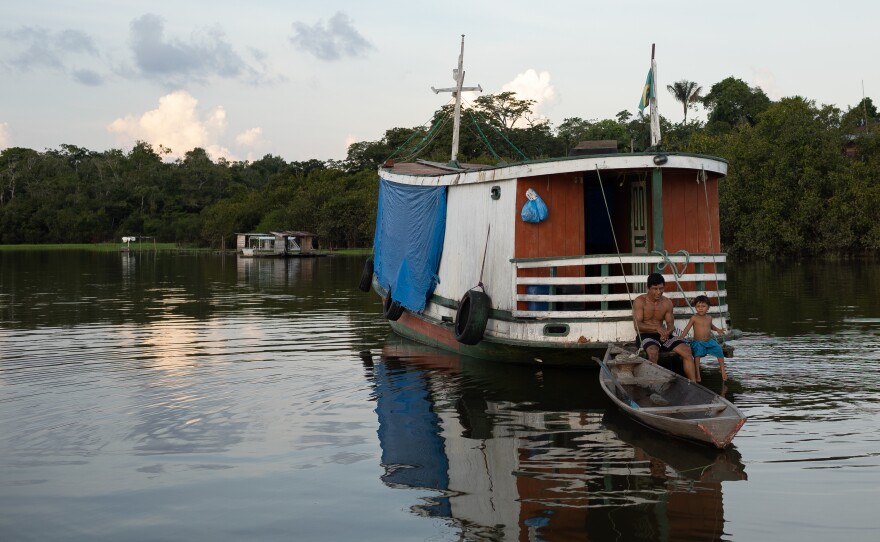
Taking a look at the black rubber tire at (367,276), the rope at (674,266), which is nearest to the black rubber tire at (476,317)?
the rope at (674,266)

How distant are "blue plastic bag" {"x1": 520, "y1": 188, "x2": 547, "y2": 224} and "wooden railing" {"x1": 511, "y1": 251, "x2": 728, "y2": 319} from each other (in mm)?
614

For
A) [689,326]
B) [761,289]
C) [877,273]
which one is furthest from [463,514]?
[877,273]

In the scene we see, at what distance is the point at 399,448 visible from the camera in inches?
336

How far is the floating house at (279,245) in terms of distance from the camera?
67.6m

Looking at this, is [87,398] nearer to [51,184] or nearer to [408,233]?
[408,233]

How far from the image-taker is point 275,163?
125562mm

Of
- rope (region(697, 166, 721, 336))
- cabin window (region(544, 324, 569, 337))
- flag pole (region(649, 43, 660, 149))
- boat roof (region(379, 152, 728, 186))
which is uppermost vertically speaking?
flag pole (region(649, 43, 660, 149))

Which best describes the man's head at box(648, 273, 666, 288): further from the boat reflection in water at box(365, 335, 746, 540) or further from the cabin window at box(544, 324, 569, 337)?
the boat reflection in water at box(365, 335, 746, 540)

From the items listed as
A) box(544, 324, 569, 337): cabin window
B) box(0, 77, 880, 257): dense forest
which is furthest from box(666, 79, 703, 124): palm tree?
box(544, 324, 569, 337): cabin window

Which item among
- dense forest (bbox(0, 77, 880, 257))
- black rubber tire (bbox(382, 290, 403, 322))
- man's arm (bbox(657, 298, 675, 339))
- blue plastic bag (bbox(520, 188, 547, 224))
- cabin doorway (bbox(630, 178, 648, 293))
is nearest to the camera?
man's arm (bbox(657, 298, 675, 339))

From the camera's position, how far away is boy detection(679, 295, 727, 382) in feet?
35.2

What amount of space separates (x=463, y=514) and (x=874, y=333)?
1260 cm

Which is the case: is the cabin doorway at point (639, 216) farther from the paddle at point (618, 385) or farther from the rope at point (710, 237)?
the paddle at point (618, 385)

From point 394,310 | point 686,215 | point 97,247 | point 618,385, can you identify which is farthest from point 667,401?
point 97,247
